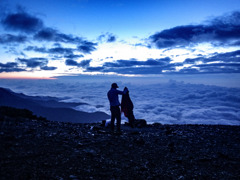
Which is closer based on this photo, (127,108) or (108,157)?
(108,157)

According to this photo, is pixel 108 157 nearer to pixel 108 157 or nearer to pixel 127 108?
pixel 108 157

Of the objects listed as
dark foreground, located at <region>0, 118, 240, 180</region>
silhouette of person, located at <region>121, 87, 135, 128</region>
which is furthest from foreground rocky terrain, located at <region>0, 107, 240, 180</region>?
silhouette of person, located at <region>121, 87, 135, 128</region>

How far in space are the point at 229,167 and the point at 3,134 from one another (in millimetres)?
10015

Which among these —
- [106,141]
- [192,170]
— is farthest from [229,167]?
[106,141]

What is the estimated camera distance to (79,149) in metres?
6.91

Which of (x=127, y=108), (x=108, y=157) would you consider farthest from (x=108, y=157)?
(x=127, y=108)

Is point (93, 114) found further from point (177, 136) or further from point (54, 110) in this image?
point (177, 136)

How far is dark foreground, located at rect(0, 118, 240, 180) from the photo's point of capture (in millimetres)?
5160

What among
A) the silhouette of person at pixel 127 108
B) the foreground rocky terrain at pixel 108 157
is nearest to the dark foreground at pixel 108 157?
the foreground rocky terrain at pixel 108 157

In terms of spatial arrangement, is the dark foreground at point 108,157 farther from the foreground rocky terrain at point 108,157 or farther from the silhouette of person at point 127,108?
the silhouette of person at point 127,108

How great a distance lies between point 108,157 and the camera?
6.59 meters

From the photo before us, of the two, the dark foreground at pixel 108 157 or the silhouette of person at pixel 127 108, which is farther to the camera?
the silhouette of person at pixel 127 108

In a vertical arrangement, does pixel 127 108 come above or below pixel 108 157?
above

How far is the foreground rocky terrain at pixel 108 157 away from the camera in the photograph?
203 inches
